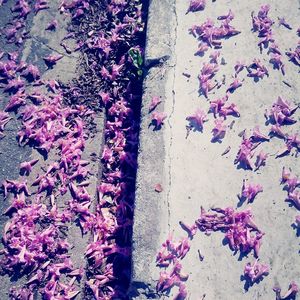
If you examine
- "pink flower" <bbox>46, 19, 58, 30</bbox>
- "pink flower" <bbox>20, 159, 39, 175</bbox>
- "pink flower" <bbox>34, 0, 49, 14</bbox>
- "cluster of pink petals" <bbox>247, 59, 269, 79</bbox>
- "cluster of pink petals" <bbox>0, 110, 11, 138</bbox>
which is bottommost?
"pink flower" <bbox>20, 159, 39, 175</bbox>

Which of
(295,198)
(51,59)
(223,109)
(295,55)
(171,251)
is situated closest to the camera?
(171,251)

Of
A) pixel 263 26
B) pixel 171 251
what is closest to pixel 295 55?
pixel 263 26

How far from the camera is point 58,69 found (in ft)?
13.6

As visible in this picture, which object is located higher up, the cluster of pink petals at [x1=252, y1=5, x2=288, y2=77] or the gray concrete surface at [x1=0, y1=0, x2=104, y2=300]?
the cluster of pink petals at [x1=252, y1=5, x2=288, y2=77]

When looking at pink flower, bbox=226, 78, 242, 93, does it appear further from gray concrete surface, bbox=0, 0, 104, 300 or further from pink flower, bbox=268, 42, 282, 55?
gray concrete surface, bbox=0, 0, 104, 300

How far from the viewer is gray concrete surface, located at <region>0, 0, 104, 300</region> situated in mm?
3221

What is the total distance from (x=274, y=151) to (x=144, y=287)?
1.85 m

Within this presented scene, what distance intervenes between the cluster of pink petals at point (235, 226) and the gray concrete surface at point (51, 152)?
126 cm

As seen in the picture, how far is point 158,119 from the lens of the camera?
10.6 ft

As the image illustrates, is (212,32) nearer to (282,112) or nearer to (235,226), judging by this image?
(282,112)

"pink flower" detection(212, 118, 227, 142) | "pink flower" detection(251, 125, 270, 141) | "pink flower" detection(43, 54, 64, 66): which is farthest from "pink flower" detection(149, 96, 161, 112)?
"pink flower" detection(43, 54, 64, 66)

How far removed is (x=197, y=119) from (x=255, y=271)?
5.16 ft

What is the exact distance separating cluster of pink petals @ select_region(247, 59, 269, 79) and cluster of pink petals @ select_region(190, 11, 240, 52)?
455 mm

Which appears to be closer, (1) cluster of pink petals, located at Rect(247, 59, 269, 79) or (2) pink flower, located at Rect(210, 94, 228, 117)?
(2) pink flower, located at Rect(210, 94, 228, 117)
